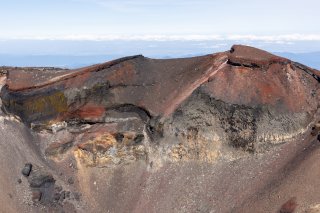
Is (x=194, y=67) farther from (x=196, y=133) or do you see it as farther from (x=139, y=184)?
(x=139, y=184)

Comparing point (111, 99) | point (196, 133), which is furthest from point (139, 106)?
point (196, 133)

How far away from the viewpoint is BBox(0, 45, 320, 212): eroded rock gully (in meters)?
43.1

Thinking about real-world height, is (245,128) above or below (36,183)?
above

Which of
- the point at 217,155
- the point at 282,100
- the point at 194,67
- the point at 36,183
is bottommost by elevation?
the point at 36,183

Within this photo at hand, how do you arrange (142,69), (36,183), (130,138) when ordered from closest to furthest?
(36,183) < (130,138) < (142,69)

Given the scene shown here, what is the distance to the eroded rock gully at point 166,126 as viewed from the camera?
141 feet

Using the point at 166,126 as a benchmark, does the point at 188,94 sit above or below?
above

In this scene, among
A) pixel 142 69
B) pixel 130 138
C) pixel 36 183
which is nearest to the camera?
pixel 36 183

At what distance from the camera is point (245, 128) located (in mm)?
44844

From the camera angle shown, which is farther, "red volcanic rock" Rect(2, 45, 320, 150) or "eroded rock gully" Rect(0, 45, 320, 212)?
"red volcanic rock" Rect(2, 45, 320, 150)

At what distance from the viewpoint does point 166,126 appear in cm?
4634

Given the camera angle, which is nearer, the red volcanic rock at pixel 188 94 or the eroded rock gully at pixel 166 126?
the eroded rock gully at pixel 166 126

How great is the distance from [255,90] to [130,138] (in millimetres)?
14502

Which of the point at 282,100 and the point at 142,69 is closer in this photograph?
the point at 282,100
